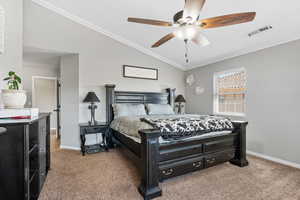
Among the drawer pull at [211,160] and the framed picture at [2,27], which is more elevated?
the framed picture at [2,27]

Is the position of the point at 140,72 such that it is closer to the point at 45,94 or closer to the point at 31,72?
the point at 45,94

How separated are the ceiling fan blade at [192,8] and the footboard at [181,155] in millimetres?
1500

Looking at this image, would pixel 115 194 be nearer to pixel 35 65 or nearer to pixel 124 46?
pixel 124 46

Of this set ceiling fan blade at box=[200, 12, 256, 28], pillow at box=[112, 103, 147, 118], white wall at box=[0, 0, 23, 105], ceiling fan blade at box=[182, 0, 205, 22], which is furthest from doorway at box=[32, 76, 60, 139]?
ceiling fan blade at box=[200, 12, 256, 28]

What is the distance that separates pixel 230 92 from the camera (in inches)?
153

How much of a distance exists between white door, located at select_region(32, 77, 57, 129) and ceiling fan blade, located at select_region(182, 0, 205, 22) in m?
5.63

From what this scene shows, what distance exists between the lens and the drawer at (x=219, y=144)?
2.35 metres

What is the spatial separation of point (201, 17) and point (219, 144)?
2.36 m

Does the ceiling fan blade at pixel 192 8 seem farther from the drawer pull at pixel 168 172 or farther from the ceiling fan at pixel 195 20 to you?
the drawer pull at pixel 168 172

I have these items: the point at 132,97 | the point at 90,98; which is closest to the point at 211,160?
the point at 132,97

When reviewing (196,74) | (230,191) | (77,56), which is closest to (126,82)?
(77,56)

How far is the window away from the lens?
3625 mm

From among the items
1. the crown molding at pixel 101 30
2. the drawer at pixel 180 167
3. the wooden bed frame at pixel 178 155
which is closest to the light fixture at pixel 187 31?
the wooden bed frame at pixel 178 155

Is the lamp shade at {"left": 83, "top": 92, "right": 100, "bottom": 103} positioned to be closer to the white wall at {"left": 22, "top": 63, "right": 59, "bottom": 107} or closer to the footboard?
the footboard
